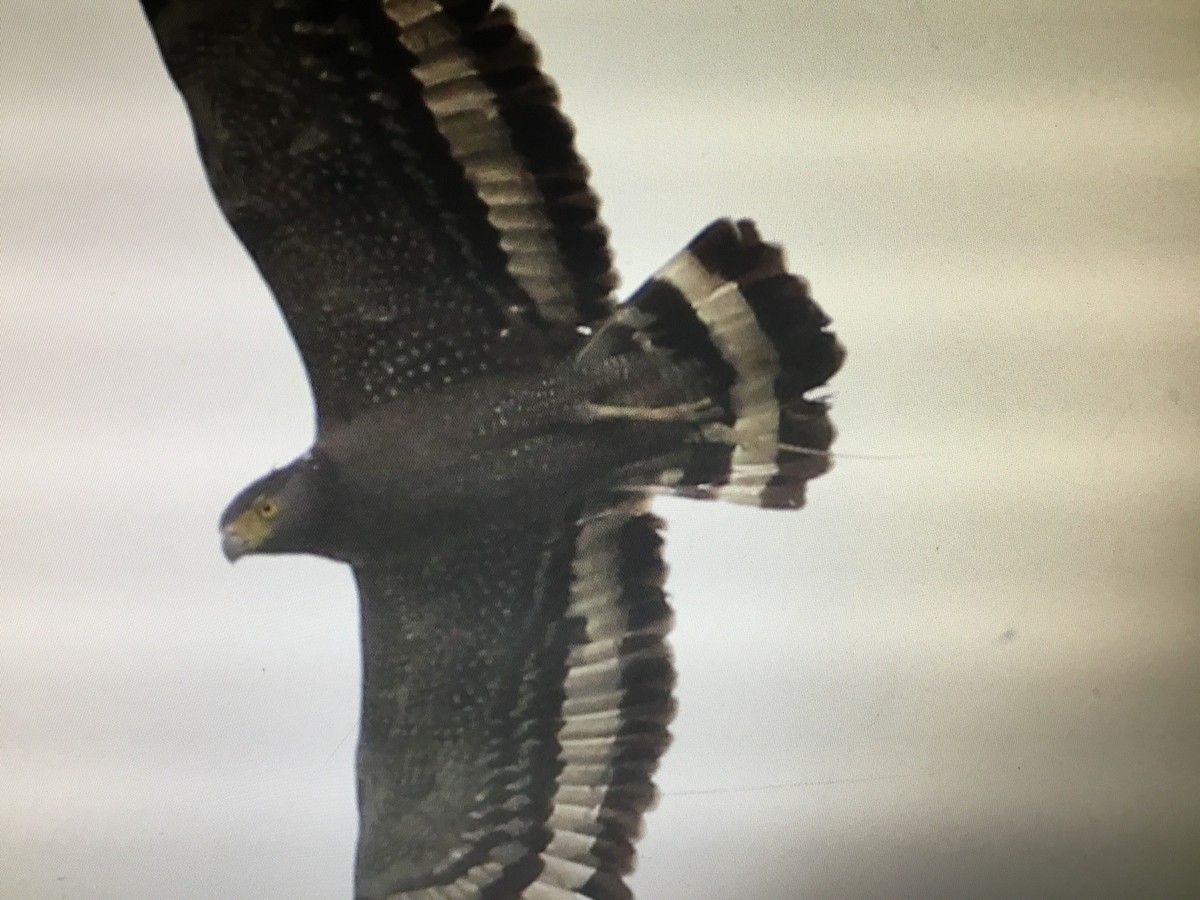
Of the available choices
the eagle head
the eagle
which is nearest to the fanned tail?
the eagle

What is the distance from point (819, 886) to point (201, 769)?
63cm

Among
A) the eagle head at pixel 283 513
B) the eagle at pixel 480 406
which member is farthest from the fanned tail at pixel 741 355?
the eagle head at pixel 283 513

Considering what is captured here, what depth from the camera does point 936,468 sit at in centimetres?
92

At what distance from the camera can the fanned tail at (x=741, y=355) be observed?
872 millimetres

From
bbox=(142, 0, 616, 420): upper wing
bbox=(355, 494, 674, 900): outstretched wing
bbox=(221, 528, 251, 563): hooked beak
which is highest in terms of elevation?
bbox=(142, 0, 616, 420): upper wing

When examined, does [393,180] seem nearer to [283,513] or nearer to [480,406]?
[480,406]

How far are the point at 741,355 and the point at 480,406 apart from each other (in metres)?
0.26

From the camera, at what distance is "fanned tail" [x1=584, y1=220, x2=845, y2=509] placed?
2.86ft

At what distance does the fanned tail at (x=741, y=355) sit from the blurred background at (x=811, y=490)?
23mm

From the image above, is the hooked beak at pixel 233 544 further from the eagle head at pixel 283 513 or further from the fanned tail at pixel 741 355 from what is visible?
the fanned tail at pixel 741 355

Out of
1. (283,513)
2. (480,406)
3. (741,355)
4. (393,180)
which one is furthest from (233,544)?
(741,355)

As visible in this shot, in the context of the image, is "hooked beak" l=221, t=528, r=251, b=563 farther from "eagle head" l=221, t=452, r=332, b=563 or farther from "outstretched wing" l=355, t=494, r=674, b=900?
"outstretched wing" l=355, t=494, r=674, b=900

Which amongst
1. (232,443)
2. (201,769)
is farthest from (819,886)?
(232,443)

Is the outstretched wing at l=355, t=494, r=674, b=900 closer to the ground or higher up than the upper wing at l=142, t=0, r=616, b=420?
closer to the ground
